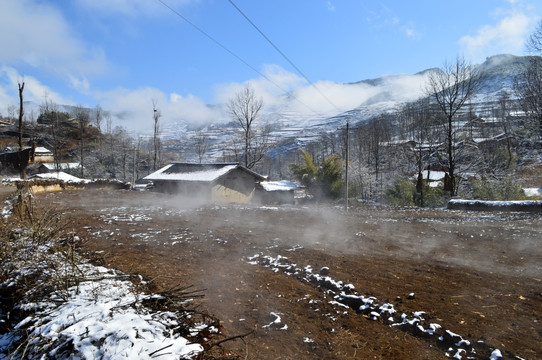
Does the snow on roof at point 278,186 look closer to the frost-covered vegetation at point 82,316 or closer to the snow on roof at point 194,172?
the snow on roof at point 194,172

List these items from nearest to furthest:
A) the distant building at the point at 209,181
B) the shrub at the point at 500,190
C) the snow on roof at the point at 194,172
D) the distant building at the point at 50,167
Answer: the shrub at the point at 500,190
the distant building at the point at 209,181
the snow on roof at the point at 194,172
the distant building at the point at 50,167

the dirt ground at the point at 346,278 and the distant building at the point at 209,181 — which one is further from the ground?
the distant building at the point at 209,181

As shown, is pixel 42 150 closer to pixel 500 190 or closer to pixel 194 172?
pixel 194 172

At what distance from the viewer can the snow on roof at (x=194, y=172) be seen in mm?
27094

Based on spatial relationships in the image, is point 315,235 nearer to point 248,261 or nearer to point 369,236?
point 369,236

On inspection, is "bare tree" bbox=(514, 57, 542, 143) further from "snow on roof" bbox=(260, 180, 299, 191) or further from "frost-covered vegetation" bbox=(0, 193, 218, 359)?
"frost-covered vegetation" bbox=(0, 193, 218, 359)

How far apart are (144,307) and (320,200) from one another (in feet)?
104

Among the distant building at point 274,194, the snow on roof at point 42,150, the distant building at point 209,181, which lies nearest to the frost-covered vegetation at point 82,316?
the distant building at point 209,181

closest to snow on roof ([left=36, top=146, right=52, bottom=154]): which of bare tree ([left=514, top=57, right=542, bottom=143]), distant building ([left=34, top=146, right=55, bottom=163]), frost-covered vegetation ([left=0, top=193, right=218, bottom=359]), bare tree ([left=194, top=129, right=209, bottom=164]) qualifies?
distant building ([left=34, top=146, right=55, bottom=163])

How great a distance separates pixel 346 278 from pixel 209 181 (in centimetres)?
2092

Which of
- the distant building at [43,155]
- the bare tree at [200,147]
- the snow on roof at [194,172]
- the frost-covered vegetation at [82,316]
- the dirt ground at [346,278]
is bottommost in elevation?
the dirt ground at [346,278]

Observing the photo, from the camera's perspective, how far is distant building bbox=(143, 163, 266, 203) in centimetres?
2656

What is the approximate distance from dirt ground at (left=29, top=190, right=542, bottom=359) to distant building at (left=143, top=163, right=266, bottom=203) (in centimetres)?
1437

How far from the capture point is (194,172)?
28.9 metres
